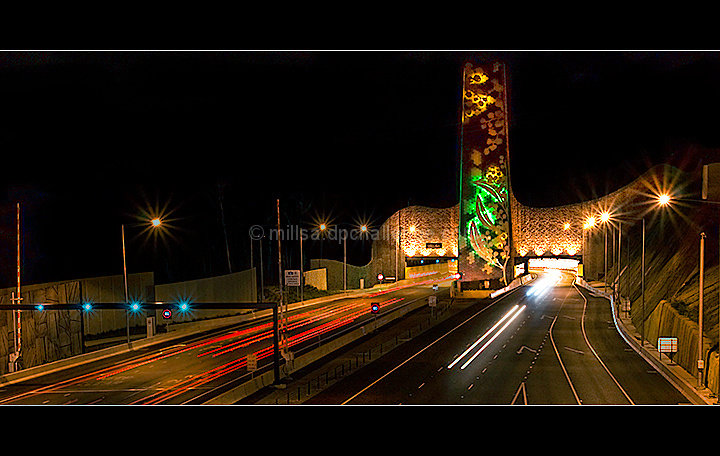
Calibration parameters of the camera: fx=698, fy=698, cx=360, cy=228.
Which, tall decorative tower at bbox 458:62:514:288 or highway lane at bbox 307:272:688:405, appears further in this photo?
A: tall decorative tower at bbox 458:62:514:288

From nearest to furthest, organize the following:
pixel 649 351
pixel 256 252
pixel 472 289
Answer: pixel 649 351 → pixel 472 289 → pixel 256 252

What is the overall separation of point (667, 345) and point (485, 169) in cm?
6673

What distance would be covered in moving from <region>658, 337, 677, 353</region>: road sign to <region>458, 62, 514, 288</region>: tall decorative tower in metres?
63.9

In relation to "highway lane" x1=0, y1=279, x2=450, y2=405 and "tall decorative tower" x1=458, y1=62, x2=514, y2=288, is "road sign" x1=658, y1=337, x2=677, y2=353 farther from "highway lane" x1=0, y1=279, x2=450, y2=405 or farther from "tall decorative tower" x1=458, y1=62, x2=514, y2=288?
"tall decorative tower" x1=458, y1=62, x2=514, y2=288

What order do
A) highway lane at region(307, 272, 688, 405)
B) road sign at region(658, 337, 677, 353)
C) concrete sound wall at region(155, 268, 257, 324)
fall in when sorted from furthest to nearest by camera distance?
concrete sound wall at region(155, 268, 257, 324), road sign at region(658, 337, 677, 353), highway lane at region(307, 272, 688, 405)

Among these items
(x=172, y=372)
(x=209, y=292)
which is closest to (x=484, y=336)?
(x=172, y=372)

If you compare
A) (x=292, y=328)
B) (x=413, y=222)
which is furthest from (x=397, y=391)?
(x=413, y=222)

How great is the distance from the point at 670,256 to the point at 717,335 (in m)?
30.6

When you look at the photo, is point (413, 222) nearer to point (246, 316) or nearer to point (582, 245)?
point (582, 245)

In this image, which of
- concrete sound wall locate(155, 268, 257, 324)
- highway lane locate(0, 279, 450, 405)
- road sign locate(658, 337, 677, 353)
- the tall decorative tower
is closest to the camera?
highway lane locate(0, 279, 450, 405)

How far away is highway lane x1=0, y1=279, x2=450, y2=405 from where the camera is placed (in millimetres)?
28844

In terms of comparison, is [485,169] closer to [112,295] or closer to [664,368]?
[112,295]

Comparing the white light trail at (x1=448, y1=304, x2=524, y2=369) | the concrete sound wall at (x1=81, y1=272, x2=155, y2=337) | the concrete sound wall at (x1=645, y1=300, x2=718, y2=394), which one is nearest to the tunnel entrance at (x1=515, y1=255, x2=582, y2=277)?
the white light trail at (x1=448, y1=304, x2=524, y2=369)

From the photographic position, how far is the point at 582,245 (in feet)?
411
